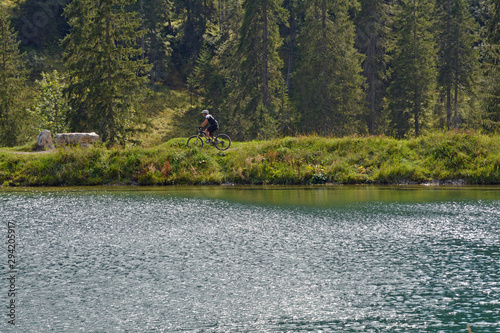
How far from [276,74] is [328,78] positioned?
5096mm

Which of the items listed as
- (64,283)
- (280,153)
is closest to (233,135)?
(280,153)

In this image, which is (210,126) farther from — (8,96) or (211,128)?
(8,96)

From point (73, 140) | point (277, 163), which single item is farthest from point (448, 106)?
point (73, 140)

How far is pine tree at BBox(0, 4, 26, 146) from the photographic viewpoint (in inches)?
1715

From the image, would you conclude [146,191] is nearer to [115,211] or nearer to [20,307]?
[115,211]

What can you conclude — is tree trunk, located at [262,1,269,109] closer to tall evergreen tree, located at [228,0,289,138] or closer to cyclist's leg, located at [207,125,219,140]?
tall evergreen tree, located at [228,0,289,138]

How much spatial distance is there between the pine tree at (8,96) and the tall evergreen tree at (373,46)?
36688 mm

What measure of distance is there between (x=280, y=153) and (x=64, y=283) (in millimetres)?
17666

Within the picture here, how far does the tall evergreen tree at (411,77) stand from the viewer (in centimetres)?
5131

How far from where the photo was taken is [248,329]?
8.13 metres

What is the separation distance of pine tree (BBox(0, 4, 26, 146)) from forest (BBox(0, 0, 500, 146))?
10cm

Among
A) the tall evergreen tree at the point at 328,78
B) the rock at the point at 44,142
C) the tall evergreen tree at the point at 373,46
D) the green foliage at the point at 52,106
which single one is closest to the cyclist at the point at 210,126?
the rock at the point at 44,142

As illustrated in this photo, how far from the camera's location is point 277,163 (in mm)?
26422

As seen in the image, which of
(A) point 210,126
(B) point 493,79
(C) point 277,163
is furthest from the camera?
(B) point 493,79
